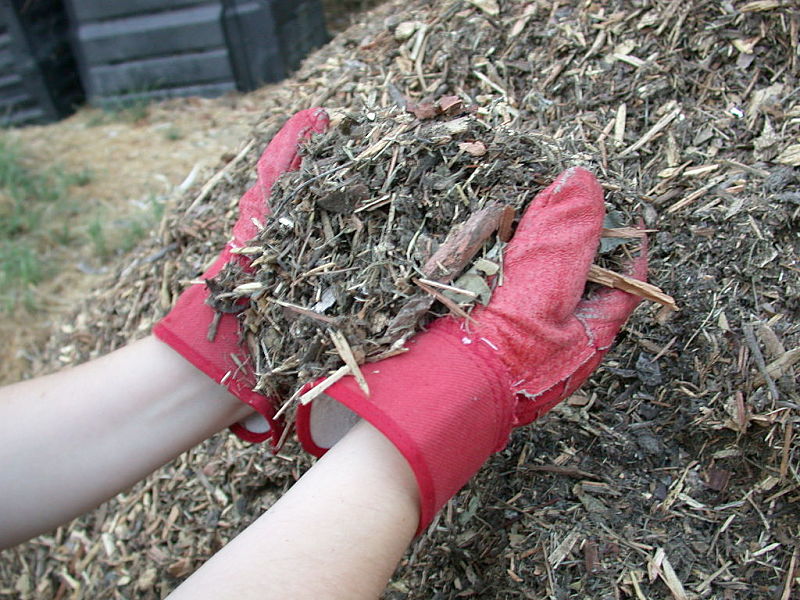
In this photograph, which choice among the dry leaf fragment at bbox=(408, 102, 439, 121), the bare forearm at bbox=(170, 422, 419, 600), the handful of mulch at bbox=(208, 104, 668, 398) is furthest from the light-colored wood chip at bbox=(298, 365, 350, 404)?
the dry leaf fragment at bbox=(408, 102, 439, 121)

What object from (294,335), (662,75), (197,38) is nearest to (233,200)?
(294,335)

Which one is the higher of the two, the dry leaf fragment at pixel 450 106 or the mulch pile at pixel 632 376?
the dry leaf fragment at pixel 450 106

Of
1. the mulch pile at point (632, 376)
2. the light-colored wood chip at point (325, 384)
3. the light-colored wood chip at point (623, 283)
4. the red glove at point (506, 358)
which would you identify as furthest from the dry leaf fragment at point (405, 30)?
the light-colored wood chip at point (325, 384)

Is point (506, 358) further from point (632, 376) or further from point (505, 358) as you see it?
point (632, 376)

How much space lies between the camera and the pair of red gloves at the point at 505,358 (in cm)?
123

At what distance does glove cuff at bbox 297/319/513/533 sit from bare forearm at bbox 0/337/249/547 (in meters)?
0.56

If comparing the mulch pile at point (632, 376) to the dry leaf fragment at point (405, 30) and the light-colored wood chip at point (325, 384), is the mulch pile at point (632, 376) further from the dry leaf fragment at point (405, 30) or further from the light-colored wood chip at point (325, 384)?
the light-colored wood chip at point (325, 384)

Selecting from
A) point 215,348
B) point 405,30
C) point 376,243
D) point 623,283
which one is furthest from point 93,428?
point 405,30

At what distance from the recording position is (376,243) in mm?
1461

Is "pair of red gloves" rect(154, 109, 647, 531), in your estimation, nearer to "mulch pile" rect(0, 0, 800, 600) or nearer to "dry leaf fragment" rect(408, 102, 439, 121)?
"mulch pile" rect(0, 0, 800, 600)

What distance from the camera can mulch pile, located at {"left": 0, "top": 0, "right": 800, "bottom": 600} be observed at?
159 centimetres

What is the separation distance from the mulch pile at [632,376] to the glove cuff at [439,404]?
271 mm

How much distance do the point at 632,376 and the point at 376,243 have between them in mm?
776

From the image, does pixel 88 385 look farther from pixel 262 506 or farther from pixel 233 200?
pixel 233 200
